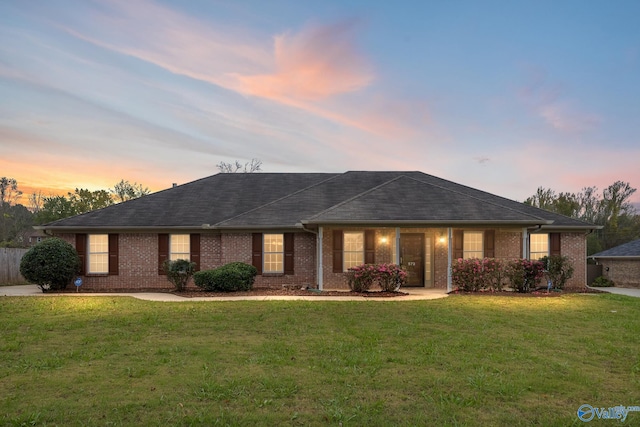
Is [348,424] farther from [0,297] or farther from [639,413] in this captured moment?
[0,297]

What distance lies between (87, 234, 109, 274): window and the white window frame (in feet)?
59.6

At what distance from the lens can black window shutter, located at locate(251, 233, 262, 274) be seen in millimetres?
16625

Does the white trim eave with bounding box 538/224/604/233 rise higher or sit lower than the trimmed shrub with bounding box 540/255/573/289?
higher

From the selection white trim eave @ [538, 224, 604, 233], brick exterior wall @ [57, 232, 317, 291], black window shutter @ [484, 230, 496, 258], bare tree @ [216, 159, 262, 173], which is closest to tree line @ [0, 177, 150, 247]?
bare tree @ [216, 159, 262, 173]

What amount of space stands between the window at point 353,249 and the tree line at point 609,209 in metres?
31.5

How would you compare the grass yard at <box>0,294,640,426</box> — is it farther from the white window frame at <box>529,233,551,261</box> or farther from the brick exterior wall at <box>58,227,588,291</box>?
the white window frame at <box>529,233,551,261</box>

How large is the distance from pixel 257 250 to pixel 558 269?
11.9 metres

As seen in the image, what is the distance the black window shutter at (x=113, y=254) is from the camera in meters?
16.8

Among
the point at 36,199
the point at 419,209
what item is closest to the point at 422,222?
the point at 419,209

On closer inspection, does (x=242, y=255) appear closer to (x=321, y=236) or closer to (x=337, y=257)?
(x=321, y=236)

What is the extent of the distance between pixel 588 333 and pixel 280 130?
18.0m

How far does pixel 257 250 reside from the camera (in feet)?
54.6

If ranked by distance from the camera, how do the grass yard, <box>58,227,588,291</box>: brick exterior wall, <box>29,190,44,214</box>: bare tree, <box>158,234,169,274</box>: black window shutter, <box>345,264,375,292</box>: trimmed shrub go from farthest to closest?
<box>29,190,44,214</box>: bare tree, <box>158,234,169,274</box>: black window shutter, <box>58,227,588,291</box>: brick exterior wall, <box>345,264,375,292</box>: trimmed shrub, the grass yard

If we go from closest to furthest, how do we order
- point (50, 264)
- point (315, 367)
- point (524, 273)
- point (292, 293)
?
point (315, 367) < point (292, 293) < point (524, 273) < point (50, 264)
